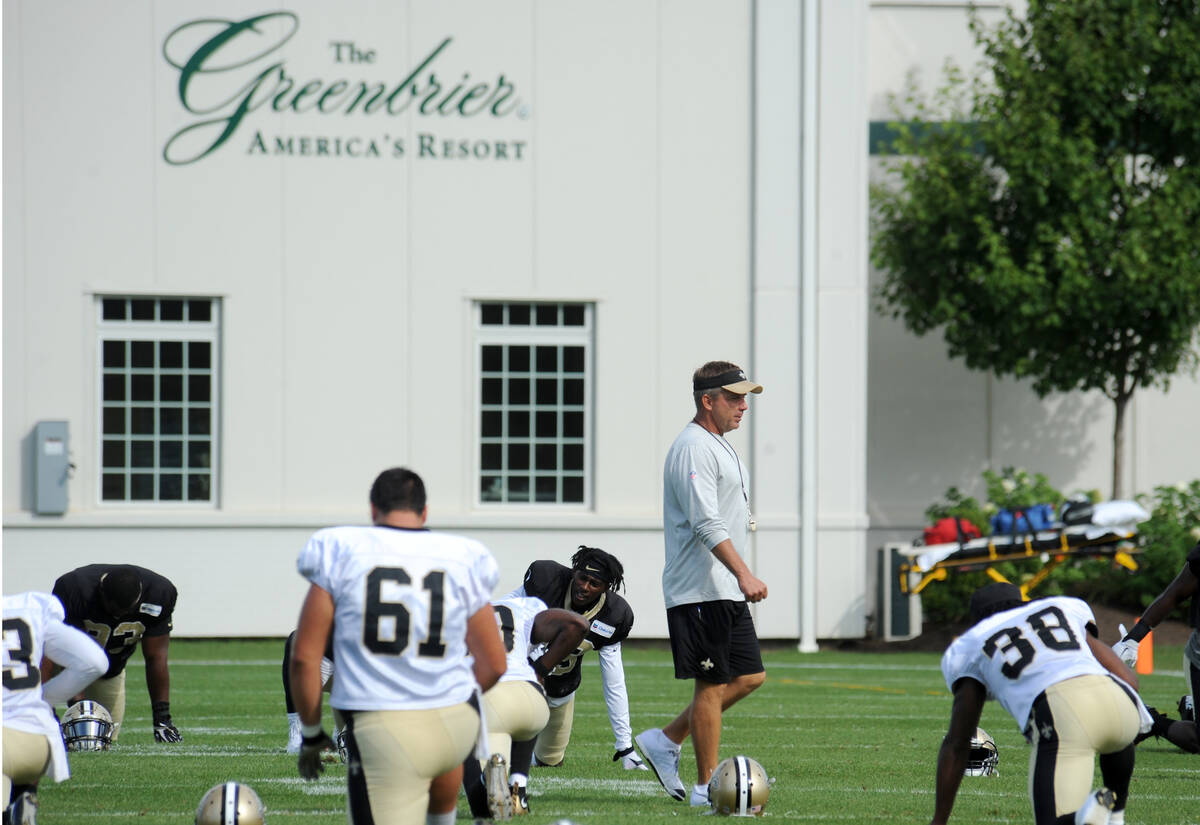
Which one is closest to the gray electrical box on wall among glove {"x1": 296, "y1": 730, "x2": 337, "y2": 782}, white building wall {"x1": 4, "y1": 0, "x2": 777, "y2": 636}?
white building wall {"x1": 4, "y1": 0, "x2": 777, "y2": 636}

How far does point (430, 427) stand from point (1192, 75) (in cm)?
1021

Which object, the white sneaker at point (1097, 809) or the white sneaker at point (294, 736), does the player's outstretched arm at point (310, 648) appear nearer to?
the white sneaker at point (1097, 809)

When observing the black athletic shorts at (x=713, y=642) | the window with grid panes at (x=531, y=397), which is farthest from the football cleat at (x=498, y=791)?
the window with grid panes at (x=531, y=397)

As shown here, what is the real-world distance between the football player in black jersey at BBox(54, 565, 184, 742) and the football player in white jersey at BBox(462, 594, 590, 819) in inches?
108

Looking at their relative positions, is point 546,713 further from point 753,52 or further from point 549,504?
point 753,52

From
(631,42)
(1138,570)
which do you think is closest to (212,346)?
(631,42)

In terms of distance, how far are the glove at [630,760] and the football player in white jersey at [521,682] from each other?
1464mm

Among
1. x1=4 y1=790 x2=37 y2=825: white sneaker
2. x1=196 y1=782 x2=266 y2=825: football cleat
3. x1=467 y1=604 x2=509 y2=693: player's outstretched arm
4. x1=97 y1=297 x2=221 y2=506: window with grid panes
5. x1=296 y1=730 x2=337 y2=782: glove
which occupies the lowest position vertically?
x1=196 y1=782 x2=266 y2=825: football cleat

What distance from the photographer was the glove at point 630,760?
8914 millimetres

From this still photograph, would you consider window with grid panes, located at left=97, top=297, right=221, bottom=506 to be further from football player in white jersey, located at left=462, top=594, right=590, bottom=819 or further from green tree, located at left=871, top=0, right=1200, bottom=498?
football player in white jersey, located at left=462, top=594, right=590, bottom=819

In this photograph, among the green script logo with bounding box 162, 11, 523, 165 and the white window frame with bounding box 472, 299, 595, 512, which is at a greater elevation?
the green script logo with bounding box 162, 11, 523, 165

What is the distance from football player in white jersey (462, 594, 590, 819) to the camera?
691 cm

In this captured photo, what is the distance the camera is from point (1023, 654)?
5.79 m

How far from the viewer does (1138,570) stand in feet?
60.7
